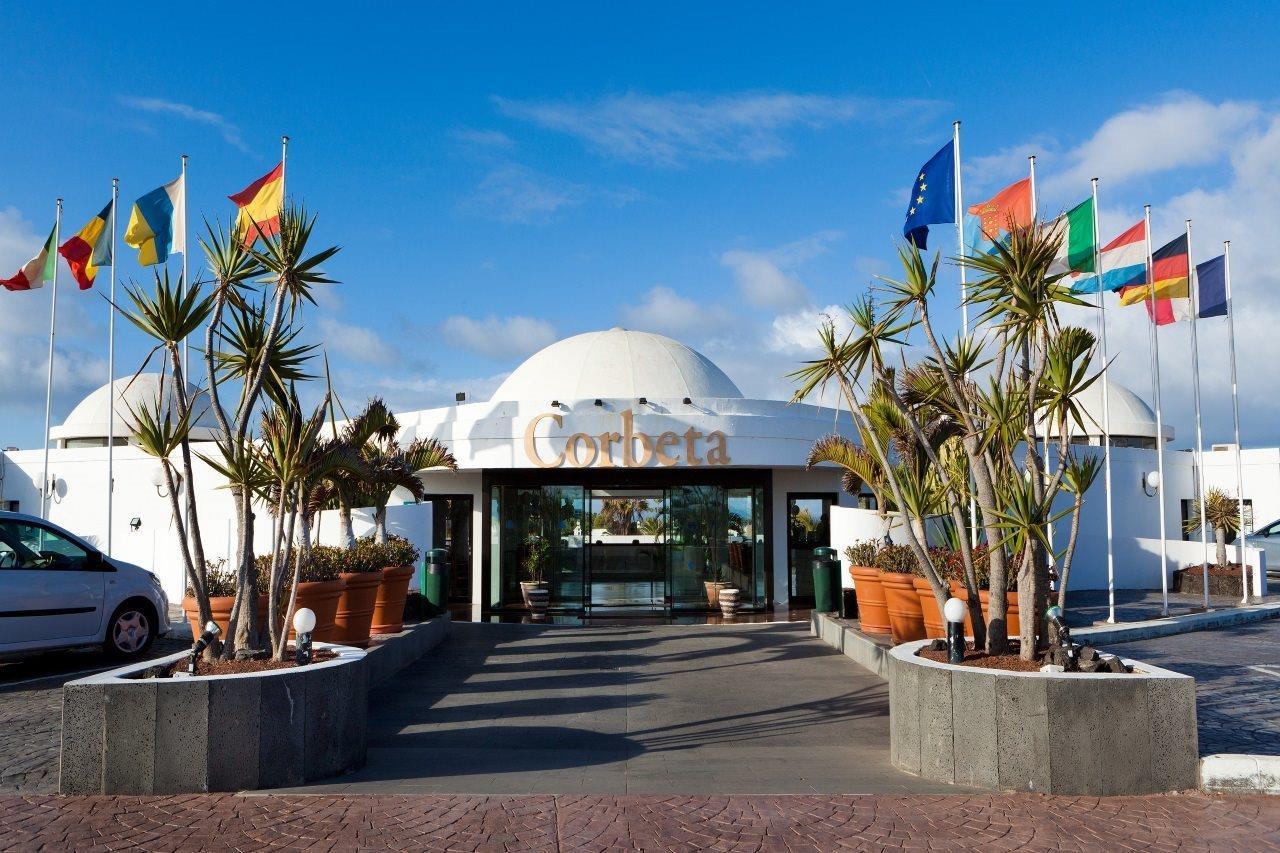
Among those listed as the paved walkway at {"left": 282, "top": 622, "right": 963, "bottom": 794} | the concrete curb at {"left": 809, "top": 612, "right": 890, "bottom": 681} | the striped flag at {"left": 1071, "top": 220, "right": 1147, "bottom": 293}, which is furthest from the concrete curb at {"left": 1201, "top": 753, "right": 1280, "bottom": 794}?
the striped flag at {"left": 1071, "top": 220, "right": 1147, "bottom": 293}

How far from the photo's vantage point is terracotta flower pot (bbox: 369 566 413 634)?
1139 centimetres

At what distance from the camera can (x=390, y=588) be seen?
11484 mm

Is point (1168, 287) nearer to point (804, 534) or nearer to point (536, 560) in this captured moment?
point (804, 534)

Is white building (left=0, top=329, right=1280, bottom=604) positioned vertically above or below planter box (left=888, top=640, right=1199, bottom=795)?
above

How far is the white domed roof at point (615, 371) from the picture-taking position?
2005cm

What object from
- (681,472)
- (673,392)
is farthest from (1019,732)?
(673,392)

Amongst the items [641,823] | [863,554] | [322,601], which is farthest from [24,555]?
[863,554]

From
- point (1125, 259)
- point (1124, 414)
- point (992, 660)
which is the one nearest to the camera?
point (992, 660)

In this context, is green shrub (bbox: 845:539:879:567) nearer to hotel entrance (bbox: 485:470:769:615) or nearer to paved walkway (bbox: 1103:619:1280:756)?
paved walkway (bbox: 1103:619:1280:756)

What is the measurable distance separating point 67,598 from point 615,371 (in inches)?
478

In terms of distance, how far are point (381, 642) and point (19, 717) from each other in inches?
138

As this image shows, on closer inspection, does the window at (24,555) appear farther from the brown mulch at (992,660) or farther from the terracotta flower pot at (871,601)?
the terracotta flower pot at (871,601)

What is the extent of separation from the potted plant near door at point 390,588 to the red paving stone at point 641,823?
5.89 meters

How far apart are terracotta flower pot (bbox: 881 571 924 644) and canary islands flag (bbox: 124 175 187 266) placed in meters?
11.2
